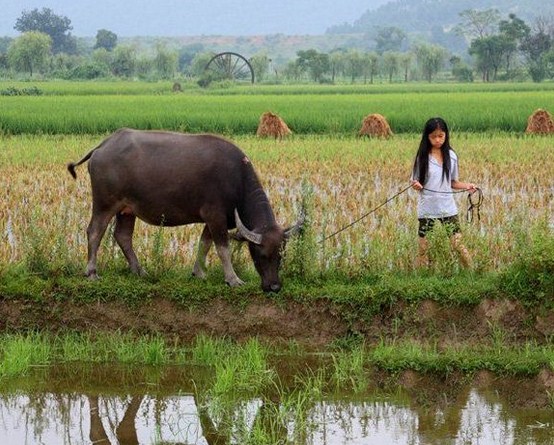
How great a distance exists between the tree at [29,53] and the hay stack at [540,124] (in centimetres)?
4791

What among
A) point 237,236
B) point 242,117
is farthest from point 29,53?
point 237,236

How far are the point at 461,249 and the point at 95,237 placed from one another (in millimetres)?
2346

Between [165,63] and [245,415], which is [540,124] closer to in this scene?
[245,415]

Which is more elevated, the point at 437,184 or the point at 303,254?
the point at 437,184

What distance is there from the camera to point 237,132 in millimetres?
19859

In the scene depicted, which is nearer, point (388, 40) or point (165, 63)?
point (165, 63)

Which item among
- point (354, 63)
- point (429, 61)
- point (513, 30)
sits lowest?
point (354, 63)

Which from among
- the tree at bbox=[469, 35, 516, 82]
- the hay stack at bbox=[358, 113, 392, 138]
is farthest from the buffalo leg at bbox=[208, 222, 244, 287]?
the tree at bbox=[469, 35, 516, 82]

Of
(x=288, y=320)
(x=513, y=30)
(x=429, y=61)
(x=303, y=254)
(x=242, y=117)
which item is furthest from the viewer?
(x=429, y=61)

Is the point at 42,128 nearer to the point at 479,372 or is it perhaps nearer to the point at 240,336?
the point at 240,336

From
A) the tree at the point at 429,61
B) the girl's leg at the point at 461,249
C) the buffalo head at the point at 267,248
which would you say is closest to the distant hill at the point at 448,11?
the tree at the point at 429,61

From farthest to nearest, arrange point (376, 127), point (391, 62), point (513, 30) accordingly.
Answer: point (391, 62) → point (513, 30) → point (376, 127)

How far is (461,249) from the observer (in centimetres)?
698

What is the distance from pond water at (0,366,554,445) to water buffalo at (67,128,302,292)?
1.17 meters
